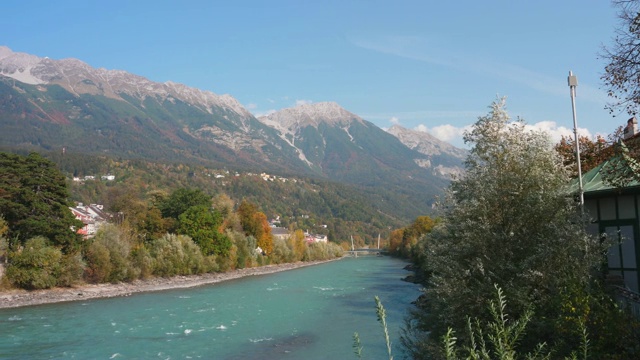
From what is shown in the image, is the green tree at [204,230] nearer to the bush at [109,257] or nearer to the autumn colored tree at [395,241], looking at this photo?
the bush at [109,257]

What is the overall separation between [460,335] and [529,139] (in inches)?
256

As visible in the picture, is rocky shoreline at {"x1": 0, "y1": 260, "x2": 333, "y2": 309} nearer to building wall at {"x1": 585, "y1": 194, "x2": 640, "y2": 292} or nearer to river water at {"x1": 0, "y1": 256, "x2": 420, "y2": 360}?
river water at {"x1": 0, "y1": 256, "x2": 420, "y2": 360}

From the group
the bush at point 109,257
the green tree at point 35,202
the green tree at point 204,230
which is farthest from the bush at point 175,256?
the green tree at point 35,202

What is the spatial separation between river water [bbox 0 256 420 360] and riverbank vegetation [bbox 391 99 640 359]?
841 centimetres

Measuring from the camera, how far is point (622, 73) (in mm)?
9578

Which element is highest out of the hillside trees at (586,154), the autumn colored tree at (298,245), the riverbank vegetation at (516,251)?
the hillside trees at (586,154)

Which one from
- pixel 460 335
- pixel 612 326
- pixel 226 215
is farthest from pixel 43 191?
pixel 612 326

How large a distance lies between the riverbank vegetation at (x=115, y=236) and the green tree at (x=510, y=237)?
40.0 metres

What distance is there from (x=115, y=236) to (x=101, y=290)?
7.30 m

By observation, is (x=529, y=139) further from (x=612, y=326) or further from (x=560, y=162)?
(x=612, y=326)

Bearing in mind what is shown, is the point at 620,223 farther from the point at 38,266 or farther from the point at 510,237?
the point at 38,266

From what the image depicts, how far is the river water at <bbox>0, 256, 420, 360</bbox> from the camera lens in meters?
24.8

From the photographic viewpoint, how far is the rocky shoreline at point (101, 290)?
41188 millimetres

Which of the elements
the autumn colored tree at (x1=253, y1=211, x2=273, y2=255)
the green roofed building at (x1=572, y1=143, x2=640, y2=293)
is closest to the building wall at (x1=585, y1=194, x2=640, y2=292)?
the green roofed building at (x1=572, y1=143, x2=640, y2=293)
